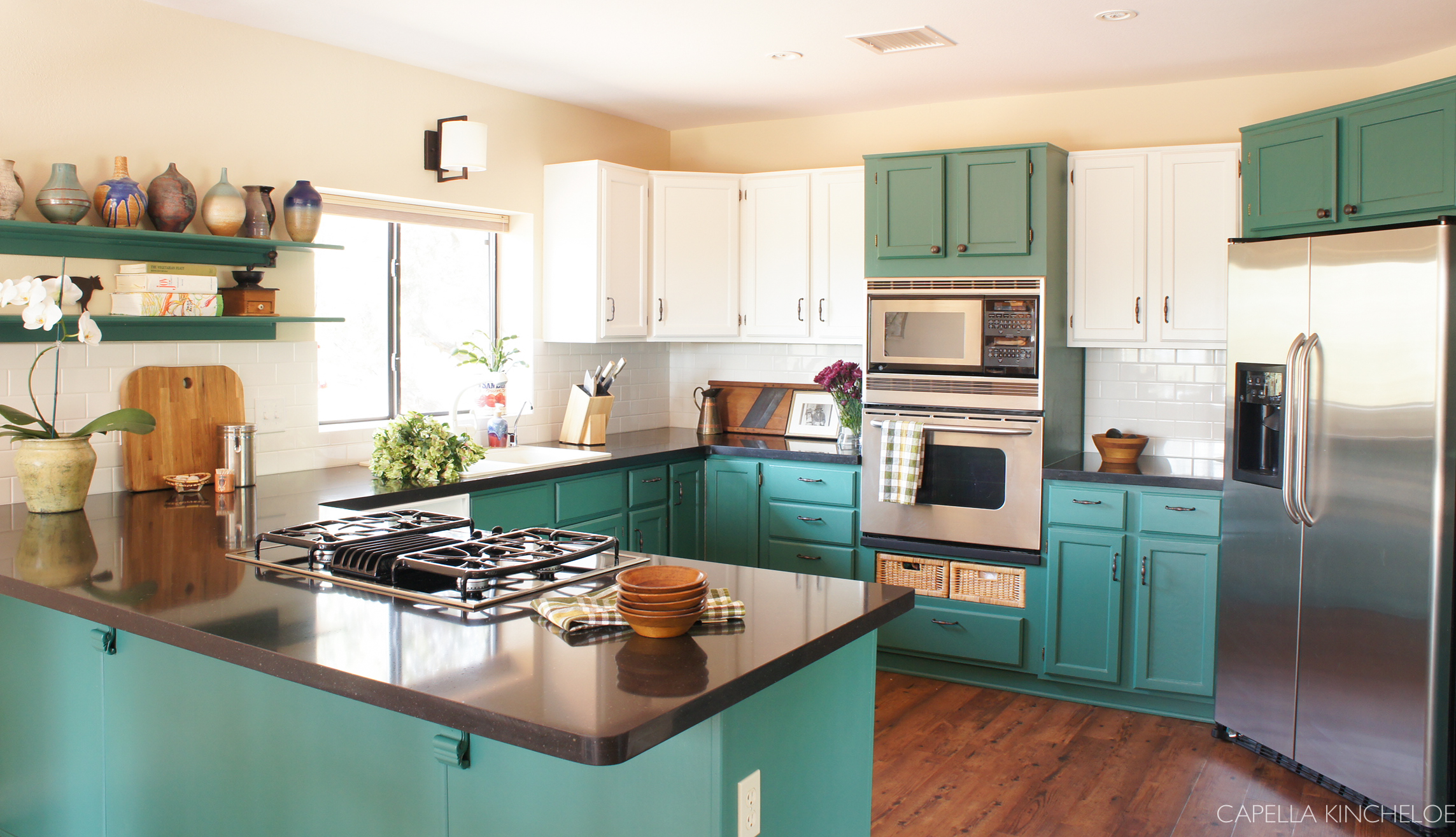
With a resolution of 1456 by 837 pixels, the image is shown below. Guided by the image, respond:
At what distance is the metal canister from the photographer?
3377mm

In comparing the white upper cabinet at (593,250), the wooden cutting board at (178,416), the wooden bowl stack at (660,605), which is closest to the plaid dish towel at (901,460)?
the white upper cabinet at (593,250)

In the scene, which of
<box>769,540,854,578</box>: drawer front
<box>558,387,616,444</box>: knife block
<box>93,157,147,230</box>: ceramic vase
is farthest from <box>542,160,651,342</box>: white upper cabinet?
<box>93,157,147,230</box>: ceramic vase

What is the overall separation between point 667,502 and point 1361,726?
107 inches

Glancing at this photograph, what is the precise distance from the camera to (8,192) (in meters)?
2.90

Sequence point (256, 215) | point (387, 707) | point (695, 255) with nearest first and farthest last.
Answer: point (387, 707), point (256, 215), point (695, 255)

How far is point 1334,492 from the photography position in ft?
10.6

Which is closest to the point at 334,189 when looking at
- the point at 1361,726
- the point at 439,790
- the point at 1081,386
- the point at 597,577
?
the point at 597,577

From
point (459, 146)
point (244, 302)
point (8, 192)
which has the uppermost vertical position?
point (459, 146)

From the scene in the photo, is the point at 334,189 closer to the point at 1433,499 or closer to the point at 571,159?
the point at 571,159

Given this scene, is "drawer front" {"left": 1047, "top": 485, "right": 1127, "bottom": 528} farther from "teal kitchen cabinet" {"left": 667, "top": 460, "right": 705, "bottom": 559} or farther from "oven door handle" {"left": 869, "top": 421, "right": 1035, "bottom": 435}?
"teal kitchen cabinet" {"left": 667, "top": 460, "right": 705, "bottom": 559}

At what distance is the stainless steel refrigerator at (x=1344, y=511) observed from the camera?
9.90ft

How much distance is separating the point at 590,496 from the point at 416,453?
0.83m

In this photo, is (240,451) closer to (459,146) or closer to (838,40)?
(459,146)

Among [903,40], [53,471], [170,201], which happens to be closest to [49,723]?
[53,471]
